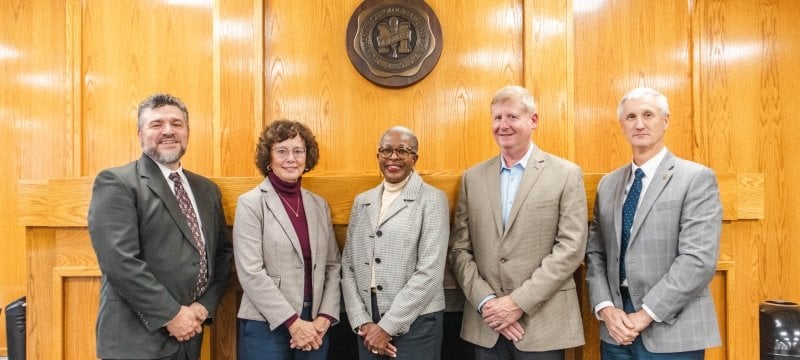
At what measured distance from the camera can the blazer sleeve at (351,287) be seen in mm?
1721

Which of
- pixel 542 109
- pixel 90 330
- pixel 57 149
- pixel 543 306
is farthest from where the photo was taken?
pixel 57 149

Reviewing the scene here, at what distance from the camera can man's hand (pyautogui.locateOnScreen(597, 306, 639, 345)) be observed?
1.60 meters

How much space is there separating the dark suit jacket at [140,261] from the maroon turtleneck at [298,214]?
34 cm

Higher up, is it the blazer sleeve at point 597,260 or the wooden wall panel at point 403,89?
the wooden wall panel at point 403,89

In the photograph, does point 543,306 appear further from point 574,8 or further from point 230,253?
Answer: point 574,8

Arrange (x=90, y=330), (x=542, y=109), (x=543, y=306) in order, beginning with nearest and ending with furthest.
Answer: (x=543, y=306) → (x=90, y=330) → (x=542, y=109)

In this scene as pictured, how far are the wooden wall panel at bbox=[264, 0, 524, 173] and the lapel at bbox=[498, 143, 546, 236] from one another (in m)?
1.55

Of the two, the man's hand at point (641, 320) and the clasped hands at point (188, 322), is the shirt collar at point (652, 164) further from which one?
the clasped hands at point (188, 322)

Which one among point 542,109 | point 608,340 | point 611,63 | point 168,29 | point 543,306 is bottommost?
point 608,340

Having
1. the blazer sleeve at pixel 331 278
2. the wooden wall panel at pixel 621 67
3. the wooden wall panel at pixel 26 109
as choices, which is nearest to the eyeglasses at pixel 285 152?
the blazer sleeve at pixel 331 278

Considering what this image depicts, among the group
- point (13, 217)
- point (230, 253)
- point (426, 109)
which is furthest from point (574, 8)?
point (13, 217)

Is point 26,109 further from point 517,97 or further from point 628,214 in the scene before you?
point 628,214

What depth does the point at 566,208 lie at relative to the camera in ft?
5.69

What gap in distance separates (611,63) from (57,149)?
4.04 metres
